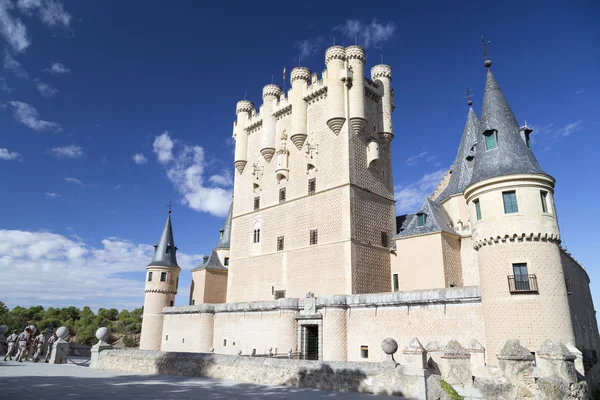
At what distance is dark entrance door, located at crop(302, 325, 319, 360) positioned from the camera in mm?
22469

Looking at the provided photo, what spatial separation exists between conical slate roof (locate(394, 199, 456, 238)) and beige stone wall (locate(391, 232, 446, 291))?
32 cm

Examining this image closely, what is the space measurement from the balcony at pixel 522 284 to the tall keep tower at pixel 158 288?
1133 inches

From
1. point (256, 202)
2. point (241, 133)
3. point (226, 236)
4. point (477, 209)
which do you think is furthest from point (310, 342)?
point (241, 133)

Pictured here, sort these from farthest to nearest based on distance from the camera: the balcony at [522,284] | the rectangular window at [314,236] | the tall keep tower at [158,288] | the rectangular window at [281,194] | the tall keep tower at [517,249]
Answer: the tall keep tower at [158,288] → the rectangular window at [281,194] → the rectangular window at [314,236] → the balcony at [522,284] → the tall keep tower at [517,249]

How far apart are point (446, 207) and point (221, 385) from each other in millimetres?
19687

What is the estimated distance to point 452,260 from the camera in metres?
23.4

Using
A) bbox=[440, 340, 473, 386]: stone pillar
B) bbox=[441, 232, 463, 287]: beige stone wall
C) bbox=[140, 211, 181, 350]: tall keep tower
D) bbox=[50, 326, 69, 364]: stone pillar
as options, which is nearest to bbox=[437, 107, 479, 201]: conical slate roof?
bbox=[441, 232, 463, 287]: beige stone wall

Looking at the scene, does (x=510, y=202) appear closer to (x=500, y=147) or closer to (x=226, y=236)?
(x=500, y=147)

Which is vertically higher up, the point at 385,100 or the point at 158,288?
the point at 385,100

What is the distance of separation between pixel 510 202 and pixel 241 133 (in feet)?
79.6

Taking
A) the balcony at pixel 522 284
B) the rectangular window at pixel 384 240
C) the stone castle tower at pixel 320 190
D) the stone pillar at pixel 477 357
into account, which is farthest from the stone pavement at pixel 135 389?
the rectangular window at pixel 384 240

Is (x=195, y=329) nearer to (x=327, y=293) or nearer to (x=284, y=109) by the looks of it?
(x=327, y=293)

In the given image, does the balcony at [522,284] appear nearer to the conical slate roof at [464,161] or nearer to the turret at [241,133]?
the conical slate roof at [464,161]

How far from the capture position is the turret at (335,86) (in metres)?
27.6
